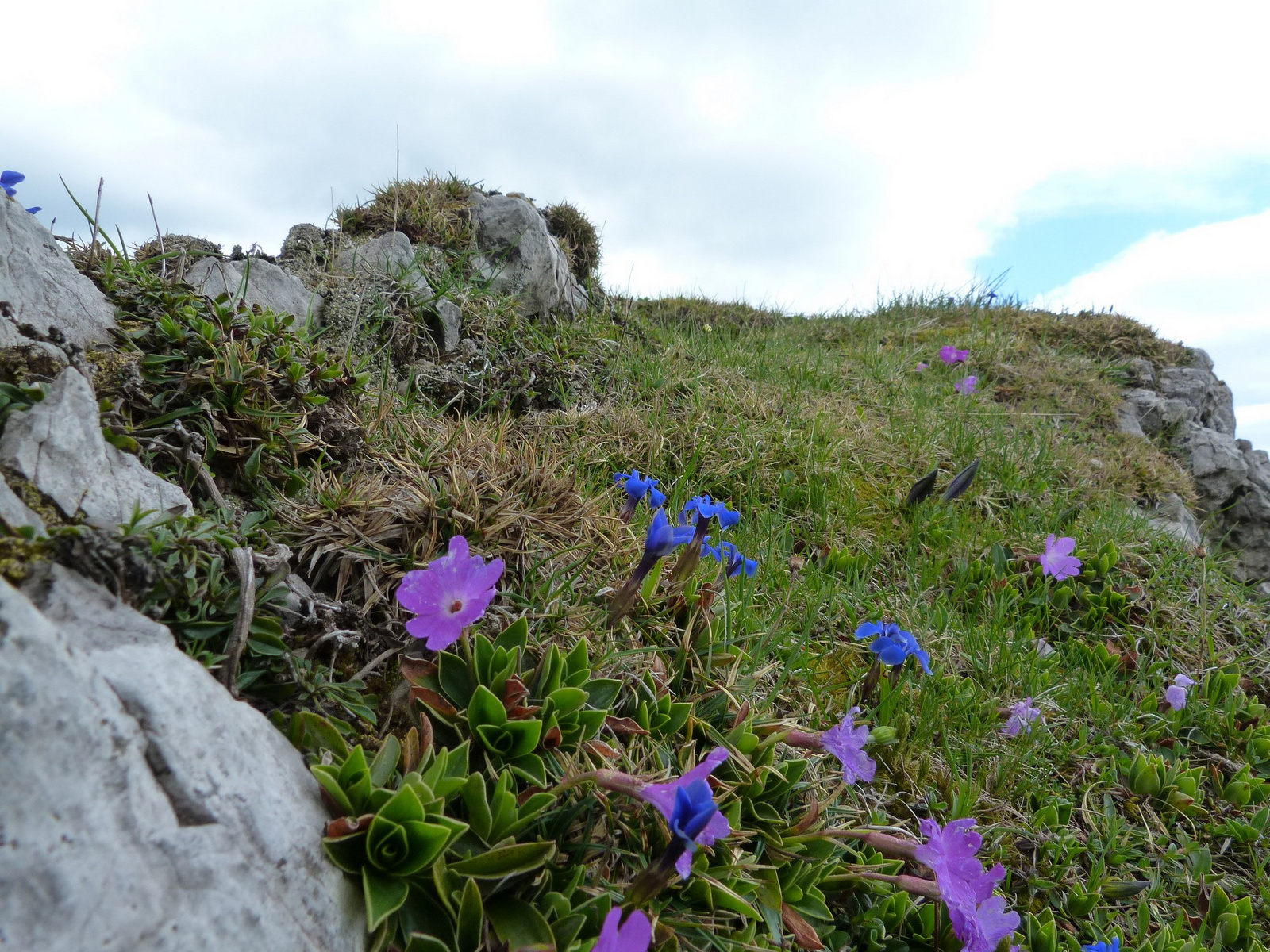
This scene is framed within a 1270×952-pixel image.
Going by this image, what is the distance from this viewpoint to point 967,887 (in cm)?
176

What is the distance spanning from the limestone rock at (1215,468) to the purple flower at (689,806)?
6391mm

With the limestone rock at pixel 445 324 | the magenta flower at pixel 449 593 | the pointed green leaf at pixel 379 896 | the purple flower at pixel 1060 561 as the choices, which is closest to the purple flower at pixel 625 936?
the pointed green leaf at pixel 379 896

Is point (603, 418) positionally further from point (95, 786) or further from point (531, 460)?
point (95, 786)

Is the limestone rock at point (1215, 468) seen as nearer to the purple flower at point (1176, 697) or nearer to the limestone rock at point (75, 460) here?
the purple flower at point (1176, 697)

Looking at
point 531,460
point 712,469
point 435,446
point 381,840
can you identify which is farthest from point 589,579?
point 712,469

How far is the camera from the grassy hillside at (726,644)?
151 centimetres

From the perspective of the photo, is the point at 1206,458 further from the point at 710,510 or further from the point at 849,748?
the point at 710,510

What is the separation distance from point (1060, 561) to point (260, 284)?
13.6 ft

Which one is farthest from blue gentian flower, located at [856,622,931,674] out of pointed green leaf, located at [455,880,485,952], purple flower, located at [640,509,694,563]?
pointed green leaf, located at [455,880,485,952]

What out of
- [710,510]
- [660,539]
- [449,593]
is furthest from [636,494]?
[449,593]

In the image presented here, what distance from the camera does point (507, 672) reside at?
1622mm

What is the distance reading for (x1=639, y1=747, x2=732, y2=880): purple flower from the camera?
1.23m

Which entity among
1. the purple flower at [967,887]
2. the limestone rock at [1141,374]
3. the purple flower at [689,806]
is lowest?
the purple flower at [967,887]

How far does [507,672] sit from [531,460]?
0.99 metres
